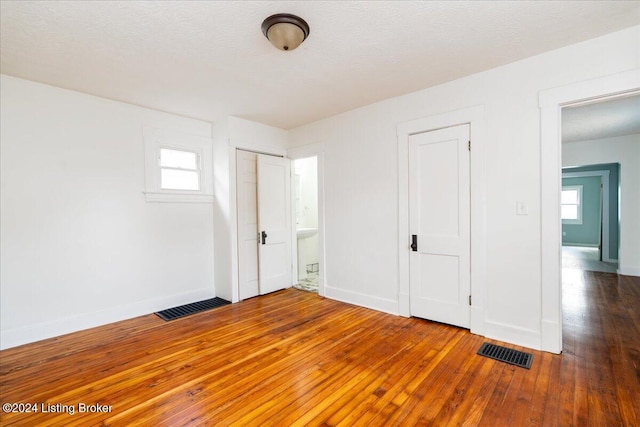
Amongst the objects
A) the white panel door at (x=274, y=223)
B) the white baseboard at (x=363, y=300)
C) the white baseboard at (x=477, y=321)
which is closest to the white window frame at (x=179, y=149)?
the white panel door at (x=274, y=223)

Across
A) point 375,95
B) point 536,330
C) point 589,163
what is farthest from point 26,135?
point 589,163

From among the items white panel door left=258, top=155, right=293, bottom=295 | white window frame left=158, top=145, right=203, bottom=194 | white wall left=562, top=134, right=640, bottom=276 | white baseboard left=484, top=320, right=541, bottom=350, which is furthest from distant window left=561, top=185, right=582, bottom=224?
white window frame left=158, top=145, right=203, bottom=194

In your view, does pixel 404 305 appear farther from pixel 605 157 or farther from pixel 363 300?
pixel 605 157

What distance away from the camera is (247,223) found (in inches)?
173

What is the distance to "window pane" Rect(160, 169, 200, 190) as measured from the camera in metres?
3.94

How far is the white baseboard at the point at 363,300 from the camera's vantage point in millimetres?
3619

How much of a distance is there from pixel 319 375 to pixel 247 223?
265cm

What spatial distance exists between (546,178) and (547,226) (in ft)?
1.42

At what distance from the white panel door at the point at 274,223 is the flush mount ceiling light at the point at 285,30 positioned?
8.00 feet

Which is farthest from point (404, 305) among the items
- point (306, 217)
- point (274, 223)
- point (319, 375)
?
point (306, 217)

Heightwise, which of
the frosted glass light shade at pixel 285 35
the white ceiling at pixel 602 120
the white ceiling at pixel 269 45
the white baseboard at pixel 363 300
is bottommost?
the white baseboard at pixel 363 300

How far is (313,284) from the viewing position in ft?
16.6

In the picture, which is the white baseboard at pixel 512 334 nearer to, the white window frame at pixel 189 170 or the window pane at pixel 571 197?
the white window frame at pixel 189 170

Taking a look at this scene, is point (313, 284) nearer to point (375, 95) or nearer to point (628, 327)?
point (375, 95)
